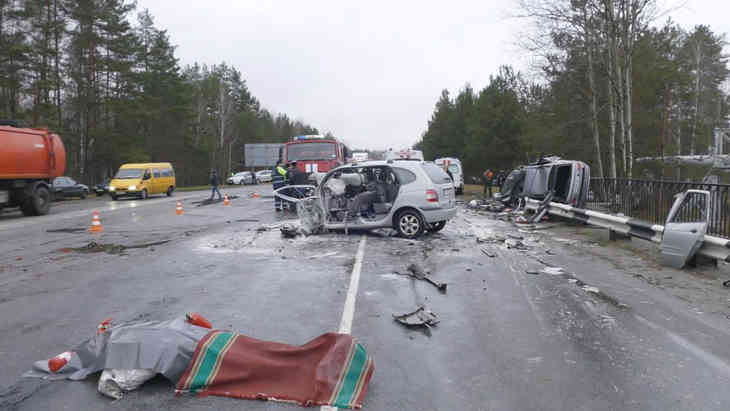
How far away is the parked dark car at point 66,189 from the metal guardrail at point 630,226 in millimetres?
27693

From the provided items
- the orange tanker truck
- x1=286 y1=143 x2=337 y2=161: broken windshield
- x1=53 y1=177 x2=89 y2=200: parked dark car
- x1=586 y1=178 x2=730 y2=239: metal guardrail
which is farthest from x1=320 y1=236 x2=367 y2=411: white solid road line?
x1=53 y1=177 x2=89 y2=200: parked dark car

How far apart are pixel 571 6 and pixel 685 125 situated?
48.2 ft

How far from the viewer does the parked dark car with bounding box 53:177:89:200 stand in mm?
30703

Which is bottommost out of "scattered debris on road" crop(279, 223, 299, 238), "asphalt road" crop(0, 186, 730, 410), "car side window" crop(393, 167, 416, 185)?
"asphalt road" crop(0, 186, 730, 410)

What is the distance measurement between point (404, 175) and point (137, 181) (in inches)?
861

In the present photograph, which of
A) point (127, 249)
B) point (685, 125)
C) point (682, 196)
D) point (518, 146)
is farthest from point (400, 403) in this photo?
point (518, 146)

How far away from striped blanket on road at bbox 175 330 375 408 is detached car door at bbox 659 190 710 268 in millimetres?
6598

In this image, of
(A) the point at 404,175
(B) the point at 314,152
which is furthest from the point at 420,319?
(B) the point at 314,152

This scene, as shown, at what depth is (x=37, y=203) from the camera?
19.1 m

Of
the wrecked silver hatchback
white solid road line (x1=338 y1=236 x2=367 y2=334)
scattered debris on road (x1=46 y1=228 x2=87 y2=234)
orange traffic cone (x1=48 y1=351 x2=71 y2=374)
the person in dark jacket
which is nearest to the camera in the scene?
orange traffic cone (x1=48 y1=351 x2=71 y2=374)

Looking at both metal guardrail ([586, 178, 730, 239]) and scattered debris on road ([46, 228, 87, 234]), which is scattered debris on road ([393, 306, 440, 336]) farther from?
scattered debris on road ([46, 228, 87, 234])

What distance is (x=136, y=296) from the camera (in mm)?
6289

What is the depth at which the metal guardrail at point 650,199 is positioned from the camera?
8820 mm

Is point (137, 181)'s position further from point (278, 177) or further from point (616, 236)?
point (616, 236)
